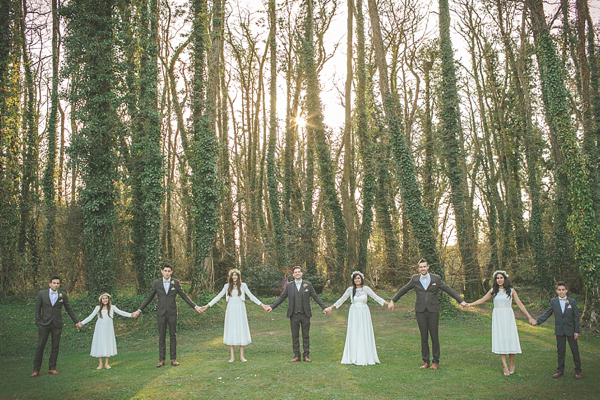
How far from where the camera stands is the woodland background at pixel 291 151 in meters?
16.5

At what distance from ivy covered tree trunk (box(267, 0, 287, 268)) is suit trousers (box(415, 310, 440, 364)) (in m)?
15.8

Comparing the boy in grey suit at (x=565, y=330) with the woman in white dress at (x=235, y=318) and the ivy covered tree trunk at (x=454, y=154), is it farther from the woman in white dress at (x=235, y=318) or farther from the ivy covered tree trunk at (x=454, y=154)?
the ivy covered tree trunk at (x=454, y=154)

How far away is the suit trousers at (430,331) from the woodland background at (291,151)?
6.38m

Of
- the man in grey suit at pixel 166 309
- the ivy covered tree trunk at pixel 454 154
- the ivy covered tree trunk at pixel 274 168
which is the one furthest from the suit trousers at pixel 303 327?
the ivy covered tree trunk at pixel 274 168

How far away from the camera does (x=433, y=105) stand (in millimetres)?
28812

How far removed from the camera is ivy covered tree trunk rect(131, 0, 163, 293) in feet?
56.4

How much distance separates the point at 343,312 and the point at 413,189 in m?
6.22

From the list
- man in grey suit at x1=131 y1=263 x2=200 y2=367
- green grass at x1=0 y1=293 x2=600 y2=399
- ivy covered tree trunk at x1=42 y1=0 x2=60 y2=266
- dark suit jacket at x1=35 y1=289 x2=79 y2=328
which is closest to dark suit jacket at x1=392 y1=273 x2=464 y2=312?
green grass at x1=0 y1=293 x2=600 y2=399

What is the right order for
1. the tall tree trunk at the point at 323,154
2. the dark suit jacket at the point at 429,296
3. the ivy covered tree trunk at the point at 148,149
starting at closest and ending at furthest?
1. the dark suit jacket at the point at 429,296
2. the ivy covered tree trunk at the point at 148,149
3. the tall tree trunk at the point at 323,154

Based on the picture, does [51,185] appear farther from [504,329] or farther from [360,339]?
[504,329]

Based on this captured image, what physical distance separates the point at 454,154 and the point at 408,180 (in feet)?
10.2

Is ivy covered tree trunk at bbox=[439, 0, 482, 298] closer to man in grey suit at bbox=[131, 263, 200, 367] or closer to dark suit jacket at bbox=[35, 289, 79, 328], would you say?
man in grey suit at bbox=[131, 263, 200, 367]

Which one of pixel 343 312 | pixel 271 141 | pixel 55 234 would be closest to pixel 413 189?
pixel 343 312

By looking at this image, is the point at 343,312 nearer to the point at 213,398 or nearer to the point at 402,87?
the point at 213,398
